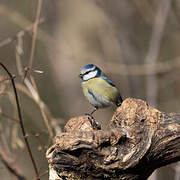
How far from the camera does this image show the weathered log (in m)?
1.53

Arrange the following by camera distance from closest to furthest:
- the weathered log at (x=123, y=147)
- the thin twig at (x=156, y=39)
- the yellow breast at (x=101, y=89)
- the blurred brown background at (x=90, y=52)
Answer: the weathered log at (x=123, y=147) → the yellow breast at (x=101, y=89) → the thin twig at (x=156, y=39) → the blurred brown background at (x=90, y=52)

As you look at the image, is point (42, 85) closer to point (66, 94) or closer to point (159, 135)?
point (66, 94)

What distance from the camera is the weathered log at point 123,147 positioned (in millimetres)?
1527

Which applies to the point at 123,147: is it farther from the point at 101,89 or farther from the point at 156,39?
the point at 156,39

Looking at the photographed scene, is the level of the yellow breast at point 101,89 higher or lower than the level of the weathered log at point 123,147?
higher

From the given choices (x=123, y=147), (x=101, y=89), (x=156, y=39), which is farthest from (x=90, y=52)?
(x=123, y=147)

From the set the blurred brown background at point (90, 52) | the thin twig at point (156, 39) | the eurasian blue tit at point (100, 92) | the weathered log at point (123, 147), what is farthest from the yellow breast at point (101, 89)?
the weathered log at point (123, 147)

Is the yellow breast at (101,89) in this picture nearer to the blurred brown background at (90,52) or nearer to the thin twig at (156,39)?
the thin twig at (156,39)

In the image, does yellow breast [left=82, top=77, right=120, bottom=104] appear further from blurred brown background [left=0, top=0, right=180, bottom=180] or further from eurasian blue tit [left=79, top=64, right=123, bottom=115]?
blurred brown background [left=0, top=0, right=180, bottom=180]

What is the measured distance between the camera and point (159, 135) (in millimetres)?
1680

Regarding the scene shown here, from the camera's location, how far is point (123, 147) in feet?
5.23

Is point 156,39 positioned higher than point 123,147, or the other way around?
point 156,39

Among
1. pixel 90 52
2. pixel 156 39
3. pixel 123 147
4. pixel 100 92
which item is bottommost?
pixel 123 147

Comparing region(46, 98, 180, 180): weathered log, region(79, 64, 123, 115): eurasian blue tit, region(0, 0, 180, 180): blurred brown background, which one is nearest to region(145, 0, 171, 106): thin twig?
region(0, 0, 180, 180): blurred brown background
